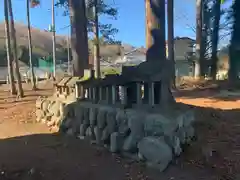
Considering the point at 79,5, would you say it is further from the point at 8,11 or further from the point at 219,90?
the point at 219,90

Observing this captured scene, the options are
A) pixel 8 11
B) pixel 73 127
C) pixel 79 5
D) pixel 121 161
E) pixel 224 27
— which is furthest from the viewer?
pixel 224 27

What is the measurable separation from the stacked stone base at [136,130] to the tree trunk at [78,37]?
9.31 feet

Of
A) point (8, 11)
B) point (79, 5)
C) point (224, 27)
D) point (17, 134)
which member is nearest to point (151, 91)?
point (17, 134)

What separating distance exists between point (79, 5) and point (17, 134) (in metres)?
4.23

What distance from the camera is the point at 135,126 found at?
13.9ft

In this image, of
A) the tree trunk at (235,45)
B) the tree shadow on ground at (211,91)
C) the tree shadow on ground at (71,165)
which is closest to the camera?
the tree shadow on ground at (71,165)

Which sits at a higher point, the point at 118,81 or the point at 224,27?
the point at 224,27

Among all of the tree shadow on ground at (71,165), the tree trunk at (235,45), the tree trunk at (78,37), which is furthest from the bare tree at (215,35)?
the tree shadow on ground at (71,165)

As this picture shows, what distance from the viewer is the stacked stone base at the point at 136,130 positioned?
12.9 feet

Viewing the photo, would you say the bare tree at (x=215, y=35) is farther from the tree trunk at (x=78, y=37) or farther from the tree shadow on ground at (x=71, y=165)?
the tree shadow on ground at (x=71, y=165)

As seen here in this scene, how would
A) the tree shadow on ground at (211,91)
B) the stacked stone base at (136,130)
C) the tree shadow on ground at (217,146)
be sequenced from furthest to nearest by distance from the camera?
the tree shadow on ground at (211,91) < the tree shadow on ground at (217,146) < the stacked stone base at (136,130)

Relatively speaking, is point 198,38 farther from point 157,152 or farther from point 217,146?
point 157,152

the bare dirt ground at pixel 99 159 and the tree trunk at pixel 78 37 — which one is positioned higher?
the tree trunk at pixel 78 37

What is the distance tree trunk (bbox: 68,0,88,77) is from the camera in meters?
8.09
